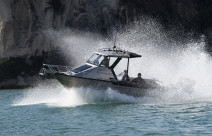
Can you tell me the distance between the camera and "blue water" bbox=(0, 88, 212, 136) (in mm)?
16300

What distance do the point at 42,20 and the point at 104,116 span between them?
31.2 m

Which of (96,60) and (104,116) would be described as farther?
(96,60)

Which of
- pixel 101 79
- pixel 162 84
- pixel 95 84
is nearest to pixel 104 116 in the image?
pixel 95 84

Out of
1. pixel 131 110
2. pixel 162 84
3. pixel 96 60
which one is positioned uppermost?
pixel 96 60

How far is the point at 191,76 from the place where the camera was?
27484mm

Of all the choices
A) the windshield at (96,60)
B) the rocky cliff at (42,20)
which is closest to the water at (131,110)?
the windshield at (96,60)

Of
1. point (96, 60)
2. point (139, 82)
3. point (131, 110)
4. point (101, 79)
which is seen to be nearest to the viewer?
point (131, 110)

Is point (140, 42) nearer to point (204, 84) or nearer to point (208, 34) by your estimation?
point (208, 34)

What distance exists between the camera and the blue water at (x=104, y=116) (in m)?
16.3

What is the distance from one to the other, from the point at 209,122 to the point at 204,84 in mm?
10045

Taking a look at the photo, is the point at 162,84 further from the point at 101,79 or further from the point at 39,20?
the point at 39,20

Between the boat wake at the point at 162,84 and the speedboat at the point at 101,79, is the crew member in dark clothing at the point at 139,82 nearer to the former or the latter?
the speedboat at the point at 101,79

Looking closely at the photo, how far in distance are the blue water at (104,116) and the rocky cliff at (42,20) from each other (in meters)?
22.7

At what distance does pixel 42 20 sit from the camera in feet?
161
